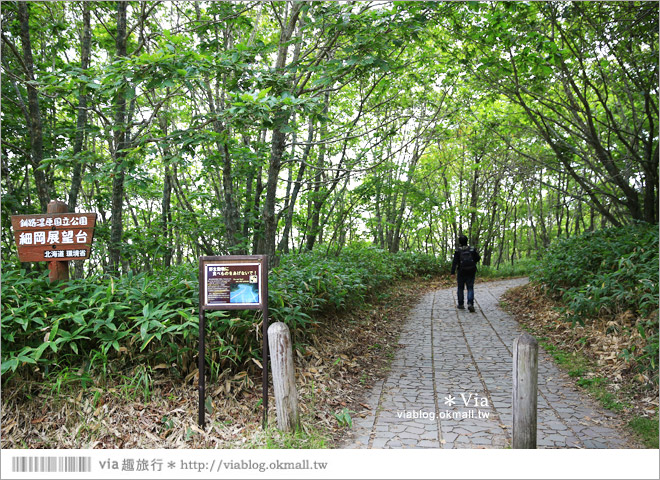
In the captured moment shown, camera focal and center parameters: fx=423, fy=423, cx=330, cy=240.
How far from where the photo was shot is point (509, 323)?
8320mm

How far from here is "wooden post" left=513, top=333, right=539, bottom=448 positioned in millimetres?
3148

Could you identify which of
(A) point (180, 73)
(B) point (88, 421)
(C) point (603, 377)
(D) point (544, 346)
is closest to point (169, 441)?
(B) point (88, 421)

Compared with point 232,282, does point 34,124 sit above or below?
above

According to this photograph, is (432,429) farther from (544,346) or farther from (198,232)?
(198,232)

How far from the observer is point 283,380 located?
3.63m

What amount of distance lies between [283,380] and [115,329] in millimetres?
1848

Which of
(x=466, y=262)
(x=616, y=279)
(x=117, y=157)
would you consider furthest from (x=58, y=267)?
(x=616, y=279)

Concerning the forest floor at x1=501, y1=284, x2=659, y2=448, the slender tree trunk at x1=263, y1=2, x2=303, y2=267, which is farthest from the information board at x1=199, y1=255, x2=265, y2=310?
the forest floor at x1=501, y1=284, x2=659, y2=448

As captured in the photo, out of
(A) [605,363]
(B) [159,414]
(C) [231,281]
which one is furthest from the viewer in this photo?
(A) [605,363]

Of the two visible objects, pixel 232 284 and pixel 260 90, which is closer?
pixel 232 284

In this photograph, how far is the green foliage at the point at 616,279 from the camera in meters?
5.26

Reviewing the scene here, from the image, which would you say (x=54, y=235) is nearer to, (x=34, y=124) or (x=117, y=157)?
(x=117, y=157)

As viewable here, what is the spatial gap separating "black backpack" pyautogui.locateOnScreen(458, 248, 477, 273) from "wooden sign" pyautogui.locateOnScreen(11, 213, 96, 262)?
735cm

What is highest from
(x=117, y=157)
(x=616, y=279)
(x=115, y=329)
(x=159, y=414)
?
(x=117, y=157)
